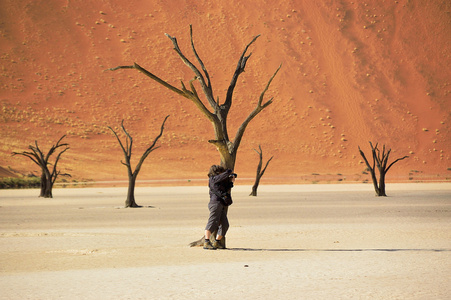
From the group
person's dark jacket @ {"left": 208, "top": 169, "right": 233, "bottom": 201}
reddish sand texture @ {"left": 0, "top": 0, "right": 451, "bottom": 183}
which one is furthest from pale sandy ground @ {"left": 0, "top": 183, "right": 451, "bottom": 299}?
reddish sand texture @ {"left": 0, "top": 0, "right": 451, "bottom": 183}

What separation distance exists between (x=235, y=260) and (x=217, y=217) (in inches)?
47.2

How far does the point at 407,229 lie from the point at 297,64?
7611 centimetres

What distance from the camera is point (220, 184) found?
12797mm

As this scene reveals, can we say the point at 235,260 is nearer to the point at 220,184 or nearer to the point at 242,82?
the point at 220,184

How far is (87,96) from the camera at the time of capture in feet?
279

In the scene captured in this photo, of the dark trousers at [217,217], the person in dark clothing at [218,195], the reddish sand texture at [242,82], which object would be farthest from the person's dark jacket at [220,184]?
the reddish sand texture at [242,82]

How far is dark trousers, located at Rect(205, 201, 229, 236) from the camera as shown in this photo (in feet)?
41.5

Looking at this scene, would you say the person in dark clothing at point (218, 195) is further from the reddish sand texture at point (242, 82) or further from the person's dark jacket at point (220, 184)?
A: the reddish sand texture at point (242, 82)

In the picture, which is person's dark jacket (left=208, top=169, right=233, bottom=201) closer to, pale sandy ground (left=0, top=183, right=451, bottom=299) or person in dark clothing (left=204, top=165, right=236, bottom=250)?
person in dark clothing (left=204, top=165, right=236, bottom=250)

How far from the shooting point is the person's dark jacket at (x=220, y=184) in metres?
12.7

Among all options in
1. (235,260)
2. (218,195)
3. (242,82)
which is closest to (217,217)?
(218,195)

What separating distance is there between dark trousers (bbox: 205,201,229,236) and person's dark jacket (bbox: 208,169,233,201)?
0.40ft

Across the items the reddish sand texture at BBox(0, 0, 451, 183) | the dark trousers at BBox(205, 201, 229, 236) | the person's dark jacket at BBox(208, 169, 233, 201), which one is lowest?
the dark trousers at BBox(205, 201, 229, 236)

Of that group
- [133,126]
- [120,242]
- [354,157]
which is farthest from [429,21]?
[120,242]
